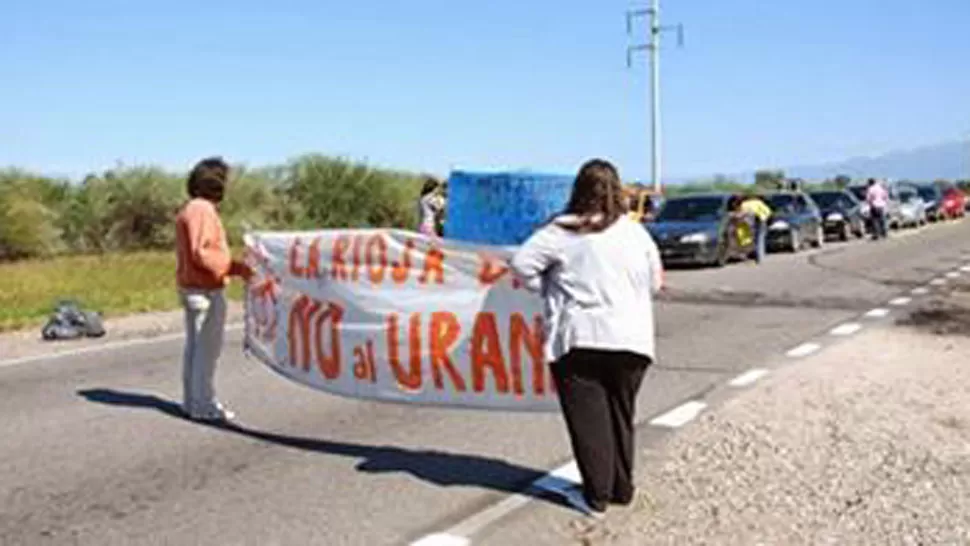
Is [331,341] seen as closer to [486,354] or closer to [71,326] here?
[486,354]

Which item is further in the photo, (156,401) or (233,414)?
(156,401)

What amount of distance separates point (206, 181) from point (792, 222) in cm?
2652

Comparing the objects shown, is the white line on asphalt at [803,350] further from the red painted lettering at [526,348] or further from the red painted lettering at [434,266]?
the red painted lettering at [526,348]

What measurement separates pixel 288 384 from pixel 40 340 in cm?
546

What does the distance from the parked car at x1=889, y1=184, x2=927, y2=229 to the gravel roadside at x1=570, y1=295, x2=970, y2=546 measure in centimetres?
3908

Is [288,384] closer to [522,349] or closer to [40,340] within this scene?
[522,349]

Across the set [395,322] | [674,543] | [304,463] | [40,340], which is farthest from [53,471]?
[40,340]

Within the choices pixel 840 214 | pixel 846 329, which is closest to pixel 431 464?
pixel 846 329

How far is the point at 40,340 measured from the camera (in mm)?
15227

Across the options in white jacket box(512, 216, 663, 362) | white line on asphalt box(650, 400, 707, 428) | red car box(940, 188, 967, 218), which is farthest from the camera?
red car box(940, 188, 967, 218)

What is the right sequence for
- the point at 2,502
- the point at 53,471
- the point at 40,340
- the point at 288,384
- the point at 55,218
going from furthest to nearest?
1. the point at 55,218
2. the point at 40,340
3. the point at 288,384
4. the point at 53,471
5. the point at 2,502

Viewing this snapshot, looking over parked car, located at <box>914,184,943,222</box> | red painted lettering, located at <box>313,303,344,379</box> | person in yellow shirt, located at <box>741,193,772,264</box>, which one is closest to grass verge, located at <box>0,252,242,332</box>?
red painted lettering, located at <box>313,303,344,379</box>

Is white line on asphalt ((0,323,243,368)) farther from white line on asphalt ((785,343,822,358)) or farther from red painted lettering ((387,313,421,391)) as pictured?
white line on asphalt ((785,343,822,358))

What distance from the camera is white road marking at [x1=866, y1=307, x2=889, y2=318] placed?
53.3 ft
